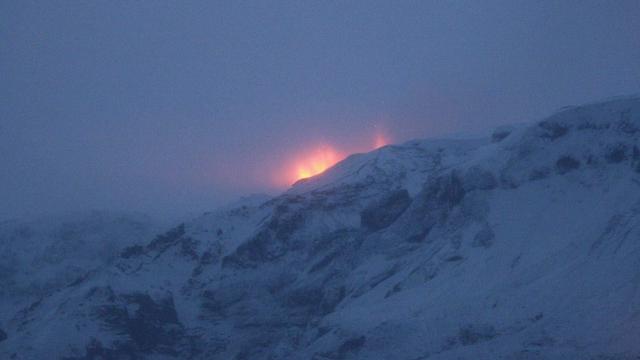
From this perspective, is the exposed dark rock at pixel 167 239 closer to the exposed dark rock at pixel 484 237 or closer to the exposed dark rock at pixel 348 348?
the exposed dark rock at pixel 348 348

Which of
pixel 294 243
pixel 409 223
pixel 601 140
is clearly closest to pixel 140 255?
pixel 294 243

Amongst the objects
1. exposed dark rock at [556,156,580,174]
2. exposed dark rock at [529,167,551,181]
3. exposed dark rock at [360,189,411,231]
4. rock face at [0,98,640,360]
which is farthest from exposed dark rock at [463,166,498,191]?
exposed dark rock at [360,189,411,231]

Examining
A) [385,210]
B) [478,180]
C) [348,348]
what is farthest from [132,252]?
[478,180]

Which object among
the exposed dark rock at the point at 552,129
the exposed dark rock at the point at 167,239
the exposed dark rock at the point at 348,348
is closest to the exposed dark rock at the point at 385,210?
the exposed dark rock at the point at 552,129

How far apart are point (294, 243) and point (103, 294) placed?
26738 mm

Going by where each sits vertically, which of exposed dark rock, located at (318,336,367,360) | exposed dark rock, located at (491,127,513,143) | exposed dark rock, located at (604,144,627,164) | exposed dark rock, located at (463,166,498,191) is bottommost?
exposed dark rock, located at (318,336,367,360)

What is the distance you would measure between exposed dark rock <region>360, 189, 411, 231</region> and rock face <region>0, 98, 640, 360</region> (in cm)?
22

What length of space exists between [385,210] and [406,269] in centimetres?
1883

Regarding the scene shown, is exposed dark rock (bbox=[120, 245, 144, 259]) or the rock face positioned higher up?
exposed dark rock (bbox=[120, 245, 144, 259])

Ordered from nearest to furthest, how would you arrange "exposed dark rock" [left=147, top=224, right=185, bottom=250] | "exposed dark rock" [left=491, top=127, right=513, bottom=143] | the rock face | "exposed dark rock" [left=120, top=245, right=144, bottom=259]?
the rock face
"exposed dark rock" [left=491, top=127, right=513, bottom=143]
"exposed dark rock" [left=120, top=245, right=144, bottom=259]
"exposed dark rock" [left=147, top=224, right=185, bottom=250]

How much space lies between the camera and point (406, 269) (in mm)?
82125

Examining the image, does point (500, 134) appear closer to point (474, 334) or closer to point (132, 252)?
point (474, 334)

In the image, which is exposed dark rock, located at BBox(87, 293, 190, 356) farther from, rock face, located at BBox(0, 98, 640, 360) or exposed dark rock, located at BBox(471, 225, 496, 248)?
exposed dark rock, located at BBox(471, 225, 496, 248)

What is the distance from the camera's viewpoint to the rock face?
6106 cm
